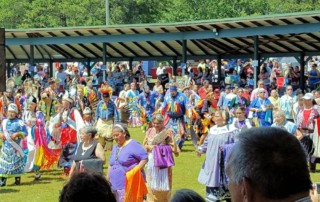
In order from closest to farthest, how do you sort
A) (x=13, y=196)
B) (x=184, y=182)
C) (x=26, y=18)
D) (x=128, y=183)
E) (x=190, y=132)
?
(x=128, y=183) → (x=13, y=196) → (x=184, y=182) → (x=190, y=132) → (x=26, y=18)

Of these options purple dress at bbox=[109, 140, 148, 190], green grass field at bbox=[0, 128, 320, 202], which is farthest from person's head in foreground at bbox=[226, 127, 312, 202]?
green grass field at bbox=[0, 128, 320, 202]

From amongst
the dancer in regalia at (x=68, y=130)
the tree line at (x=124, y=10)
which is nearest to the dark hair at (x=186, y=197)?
the dancer in regalia at (x=68, y=130)

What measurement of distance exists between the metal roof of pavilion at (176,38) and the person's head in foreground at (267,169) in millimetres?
21923

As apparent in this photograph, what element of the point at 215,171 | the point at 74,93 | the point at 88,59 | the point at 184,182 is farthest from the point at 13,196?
the point at 88,59

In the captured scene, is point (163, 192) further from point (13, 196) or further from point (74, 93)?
point (74, 93)

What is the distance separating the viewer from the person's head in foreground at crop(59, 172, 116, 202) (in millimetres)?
3682

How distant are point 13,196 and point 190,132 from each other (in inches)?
310

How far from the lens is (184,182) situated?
15.6m

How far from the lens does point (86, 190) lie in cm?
372

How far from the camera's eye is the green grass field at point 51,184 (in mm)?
14469

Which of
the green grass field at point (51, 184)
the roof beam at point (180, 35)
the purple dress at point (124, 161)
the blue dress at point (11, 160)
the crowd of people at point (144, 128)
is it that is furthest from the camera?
the roof beam at point (180, 35)

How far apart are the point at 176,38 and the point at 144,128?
5268mm

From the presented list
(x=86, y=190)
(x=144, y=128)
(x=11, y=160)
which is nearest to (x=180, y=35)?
(x=144, y=128)

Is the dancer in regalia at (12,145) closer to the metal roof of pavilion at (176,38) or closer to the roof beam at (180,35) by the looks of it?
the metal roof of pavilion at (176,38)
